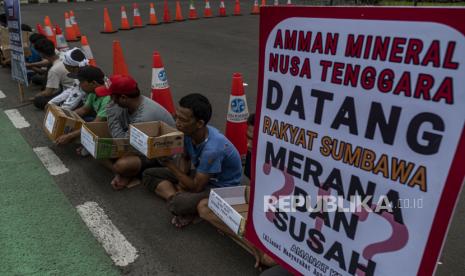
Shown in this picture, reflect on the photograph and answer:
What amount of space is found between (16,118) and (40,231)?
307 centimetres

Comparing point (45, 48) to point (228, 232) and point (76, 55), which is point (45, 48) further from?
point (228, 232)

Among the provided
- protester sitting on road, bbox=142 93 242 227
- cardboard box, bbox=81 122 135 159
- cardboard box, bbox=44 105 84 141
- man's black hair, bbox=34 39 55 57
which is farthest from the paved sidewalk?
man's black hair, bbox=34 39 55 57

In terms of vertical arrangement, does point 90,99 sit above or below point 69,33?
above

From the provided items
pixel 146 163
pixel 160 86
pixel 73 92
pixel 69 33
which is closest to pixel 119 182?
pixel 146 163

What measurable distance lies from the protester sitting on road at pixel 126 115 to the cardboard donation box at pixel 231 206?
3.87ft

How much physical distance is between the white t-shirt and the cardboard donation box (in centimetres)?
356

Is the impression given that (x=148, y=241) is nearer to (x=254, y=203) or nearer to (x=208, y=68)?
(x=254, y=203)

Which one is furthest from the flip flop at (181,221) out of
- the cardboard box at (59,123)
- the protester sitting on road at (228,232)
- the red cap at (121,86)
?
the cardboard box at (59,123)

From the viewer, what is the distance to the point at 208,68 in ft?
27.3

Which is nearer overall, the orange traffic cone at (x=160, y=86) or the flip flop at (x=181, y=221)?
the flip flop at (x=181, y=221)

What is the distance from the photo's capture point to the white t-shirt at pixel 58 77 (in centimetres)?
539

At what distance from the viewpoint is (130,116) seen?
149 inches

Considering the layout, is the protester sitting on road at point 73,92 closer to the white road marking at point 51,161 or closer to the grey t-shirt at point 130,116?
the white road marking at point 51,161

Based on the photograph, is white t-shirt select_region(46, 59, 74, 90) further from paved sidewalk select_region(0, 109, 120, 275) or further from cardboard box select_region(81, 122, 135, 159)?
cardboard box select_region(81, 122, 135, 159)
